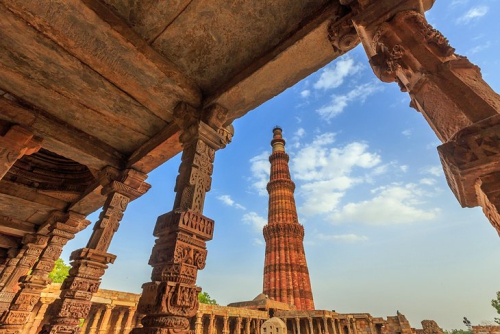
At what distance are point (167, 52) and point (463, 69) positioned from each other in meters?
2.96

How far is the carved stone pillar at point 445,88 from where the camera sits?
4.11ft

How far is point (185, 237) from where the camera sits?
2490mm

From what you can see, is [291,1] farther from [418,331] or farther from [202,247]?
[418,331]

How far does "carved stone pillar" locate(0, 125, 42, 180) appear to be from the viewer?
11.3 ft

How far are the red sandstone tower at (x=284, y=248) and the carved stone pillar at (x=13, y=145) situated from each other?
2092cm

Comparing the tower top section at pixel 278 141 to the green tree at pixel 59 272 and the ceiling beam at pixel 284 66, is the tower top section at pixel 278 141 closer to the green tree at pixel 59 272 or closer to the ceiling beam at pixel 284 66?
the green tree at pixel 59 272

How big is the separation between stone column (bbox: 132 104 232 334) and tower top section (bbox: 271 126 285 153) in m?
25.9

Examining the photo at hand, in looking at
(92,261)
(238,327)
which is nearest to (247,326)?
(238,327)

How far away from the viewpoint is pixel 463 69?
62.5 inches

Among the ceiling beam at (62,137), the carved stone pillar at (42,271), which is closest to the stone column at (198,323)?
the carved stone pillar at (42,271)

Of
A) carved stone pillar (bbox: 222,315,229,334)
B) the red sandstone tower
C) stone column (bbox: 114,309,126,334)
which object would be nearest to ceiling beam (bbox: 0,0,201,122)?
stone column (bbox: 114,309,126,334)

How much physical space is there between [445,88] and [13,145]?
5.09 metres

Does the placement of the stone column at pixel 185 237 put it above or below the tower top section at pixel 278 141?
below

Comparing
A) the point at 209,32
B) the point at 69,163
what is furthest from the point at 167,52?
the point at 69,163
